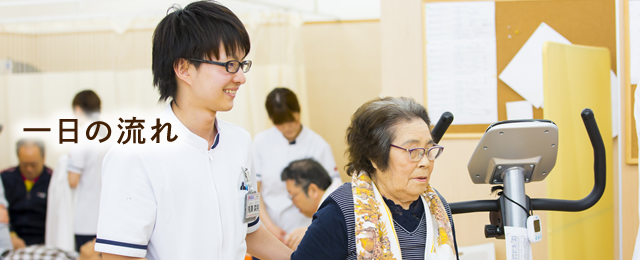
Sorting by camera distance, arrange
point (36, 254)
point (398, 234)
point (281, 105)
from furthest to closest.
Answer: point (281, 105) < point (36, 254) < point (398, 234)

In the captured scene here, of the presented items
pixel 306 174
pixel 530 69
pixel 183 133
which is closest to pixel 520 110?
pixel 530 69

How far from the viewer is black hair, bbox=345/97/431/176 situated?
135 cm

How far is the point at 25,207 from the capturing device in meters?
2.56

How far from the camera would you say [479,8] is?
245 cm

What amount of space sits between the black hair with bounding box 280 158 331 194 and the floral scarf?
1522 millimetres

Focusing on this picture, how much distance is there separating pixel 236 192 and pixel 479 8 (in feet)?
5.77

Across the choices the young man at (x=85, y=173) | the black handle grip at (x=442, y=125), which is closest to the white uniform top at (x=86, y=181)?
the young man at (x=85, y=173)

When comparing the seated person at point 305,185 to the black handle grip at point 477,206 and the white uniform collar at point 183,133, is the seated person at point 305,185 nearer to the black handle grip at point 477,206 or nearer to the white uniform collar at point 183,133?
the black handle grip at point 477,206

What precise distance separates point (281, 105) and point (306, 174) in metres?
0.51

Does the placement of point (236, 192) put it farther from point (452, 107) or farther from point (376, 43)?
point (376, 43)

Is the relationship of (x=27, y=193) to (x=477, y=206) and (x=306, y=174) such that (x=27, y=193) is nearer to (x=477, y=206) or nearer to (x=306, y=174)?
(x=306, y=174)

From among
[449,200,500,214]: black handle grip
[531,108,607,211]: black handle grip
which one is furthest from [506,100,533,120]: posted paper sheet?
[449,200,500,214]: black handle grip

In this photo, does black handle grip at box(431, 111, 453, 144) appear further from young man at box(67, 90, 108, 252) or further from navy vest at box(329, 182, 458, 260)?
young man at box(67, 90, 108, 252)

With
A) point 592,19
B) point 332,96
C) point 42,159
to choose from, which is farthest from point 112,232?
point 332,96
